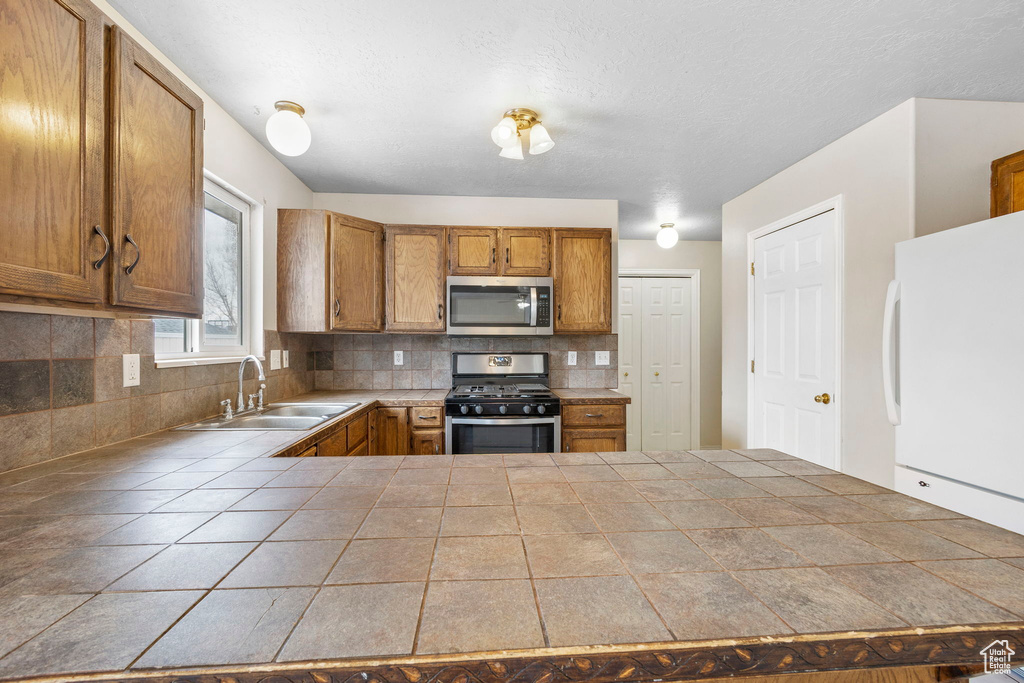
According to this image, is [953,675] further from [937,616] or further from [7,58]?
[7,58]

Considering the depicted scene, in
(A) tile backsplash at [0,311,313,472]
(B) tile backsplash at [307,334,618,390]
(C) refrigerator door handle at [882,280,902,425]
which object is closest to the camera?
(A) tile backsplash at [0,311,313,472]

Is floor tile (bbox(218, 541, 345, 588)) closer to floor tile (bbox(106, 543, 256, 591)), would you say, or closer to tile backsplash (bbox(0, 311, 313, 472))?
floor tile (bbox(106, 543, 256, 591))

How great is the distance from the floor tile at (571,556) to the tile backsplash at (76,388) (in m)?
1.47

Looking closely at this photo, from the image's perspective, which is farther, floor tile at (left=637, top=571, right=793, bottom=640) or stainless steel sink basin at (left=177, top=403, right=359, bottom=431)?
stainless steel sink basin at (left=177, top=403, right=359, bottom=431)

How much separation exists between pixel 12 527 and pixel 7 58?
93 cm

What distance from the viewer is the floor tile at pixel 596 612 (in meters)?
0.47

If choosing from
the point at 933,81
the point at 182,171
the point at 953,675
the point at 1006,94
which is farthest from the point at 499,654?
the point at 1006,94

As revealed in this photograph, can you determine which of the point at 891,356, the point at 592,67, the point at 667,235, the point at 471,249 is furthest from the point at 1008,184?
the point at 471,249

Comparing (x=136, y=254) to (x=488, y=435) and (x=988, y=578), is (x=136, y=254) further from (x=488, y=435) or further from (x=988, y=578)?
(x=488, y=435)

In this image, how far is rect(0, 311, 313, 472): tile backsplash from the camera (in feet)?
3.73

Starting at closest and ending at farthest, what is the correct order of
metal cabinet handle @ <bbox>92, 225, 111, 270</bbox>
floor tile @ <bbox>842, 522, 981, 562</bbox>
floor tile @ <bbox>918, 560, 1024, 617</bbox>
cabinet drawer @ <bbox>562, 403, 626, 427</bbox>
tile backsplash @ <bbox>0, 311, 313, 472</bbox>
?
floor tile @ <bbox>918, 560, 1024, 617</bbox>, floor tile @ <bbox>842, 522, 981, 562</bbox>, metal cabinet handle @ <bbox>92, 225, 111, 270</bbox>, tile backsplash @ <bbox>0, 311, 313, 472</bbox>, cabinet drawer @ <bbox>562, 403, 626, 427</bbox>

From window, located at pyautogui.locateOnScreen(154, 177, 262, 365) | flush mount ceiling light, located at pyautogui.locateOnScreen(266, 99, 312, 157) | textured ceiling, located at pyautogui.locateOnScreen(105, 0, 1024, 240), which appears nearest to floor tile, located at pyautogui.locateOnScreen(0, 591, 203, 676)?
window, located at pyautogui.locateOnScreen(154, 177, 262, 365)

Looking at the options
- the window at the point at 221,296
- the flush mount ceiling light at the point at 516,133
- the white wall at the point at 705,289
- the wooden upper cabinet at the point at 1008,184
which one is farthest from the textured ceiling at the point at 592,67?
the white wall at the point at 705,289

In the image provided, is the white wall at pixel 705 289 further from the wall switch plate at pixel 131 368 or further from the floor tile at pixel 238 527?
the floor tile at pixel 238 527
